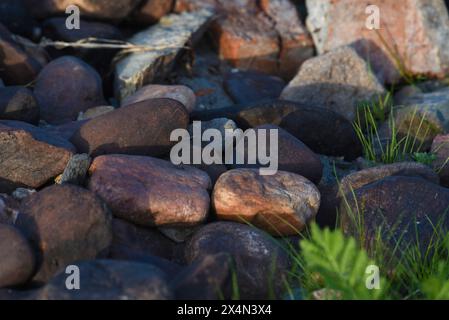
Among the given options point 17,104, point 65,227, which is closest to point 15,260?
point 65,227

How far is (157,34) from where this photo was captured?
625 centimetres

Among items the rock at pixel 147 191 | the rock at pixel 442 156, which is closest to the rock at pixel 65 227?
the rock at pixel 147 191

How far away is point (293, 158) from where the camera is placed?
14.8ft

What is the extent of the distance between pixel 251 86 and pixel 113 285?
11.0ft

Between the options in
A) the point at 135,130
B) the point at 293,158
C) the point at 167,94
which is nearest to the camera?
A: the point at 135,130

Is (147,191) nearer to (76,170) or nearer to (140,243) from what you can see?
(140,243)

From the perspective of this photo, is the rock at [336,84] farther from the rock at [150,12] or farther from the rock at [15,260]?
the rock at [15,260]

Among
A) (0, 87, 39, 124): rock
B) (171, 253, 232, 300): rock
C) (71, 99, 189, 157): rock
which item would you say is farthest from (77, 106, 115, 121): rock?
(171, 253, 232, 300): rock

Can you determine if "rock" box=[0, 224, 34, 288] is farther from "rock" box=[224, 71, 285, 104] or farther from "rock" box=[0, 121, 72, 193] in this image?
"rock" box=[224, 71, 285, 104]

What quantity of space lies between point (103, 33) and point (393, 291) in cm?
345

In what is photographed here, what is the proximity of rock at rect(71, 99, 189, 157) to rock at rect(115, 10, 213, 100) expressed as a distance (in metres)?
1.32

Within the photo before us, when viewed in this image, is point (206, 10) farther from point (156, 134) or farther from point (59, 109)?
point (156, 134)
